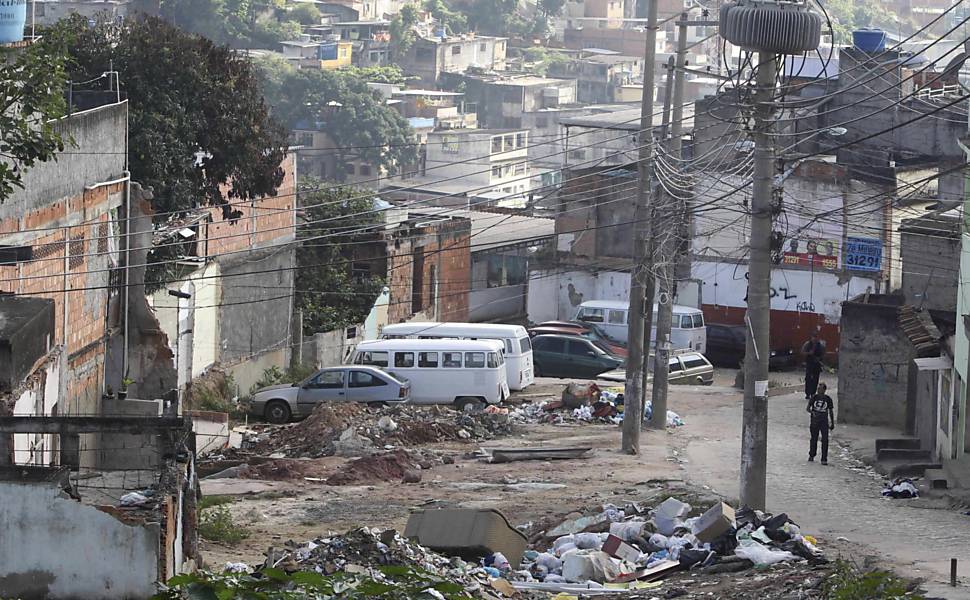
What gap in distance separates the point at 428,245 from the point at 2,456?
31.2 metres

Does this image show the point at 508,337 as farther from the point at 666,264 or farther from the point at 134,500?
the point at 134,500

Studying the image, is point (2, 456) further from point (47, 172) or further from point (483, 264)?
point (483, 264)

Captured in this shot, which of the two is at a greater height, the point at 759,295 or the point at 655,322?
the point at 759,295

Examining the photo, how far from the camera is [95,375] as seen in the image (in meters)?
26.0

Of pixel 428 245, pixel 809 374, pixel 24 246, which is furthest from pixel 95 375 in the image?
pixel 428 245

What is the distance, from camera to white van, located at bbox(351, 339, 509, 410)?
3212 cm

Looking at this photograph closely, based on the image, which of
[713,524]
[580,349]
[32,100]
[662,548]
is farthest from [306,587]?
[580,349]

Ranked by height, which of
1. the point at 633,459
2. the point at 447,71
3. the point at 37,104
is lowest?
the point at 633,459

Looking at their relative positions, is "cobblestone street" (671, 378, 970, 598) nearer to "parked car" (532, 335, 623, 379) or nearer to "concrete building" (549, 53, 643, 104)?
"parked car" (532, 335, 623, 379)

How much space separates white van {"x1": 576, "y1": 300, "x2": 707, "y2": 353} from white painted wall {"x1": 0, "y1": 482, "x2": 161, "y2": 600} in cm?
2765

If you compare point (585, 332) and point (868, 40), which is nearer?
point (585, 332)

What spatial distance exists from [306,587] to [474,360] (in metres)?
20.9

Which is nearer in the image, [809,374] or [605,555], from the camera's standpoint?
[605,555]

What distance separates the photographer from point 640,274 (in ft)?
89.3
